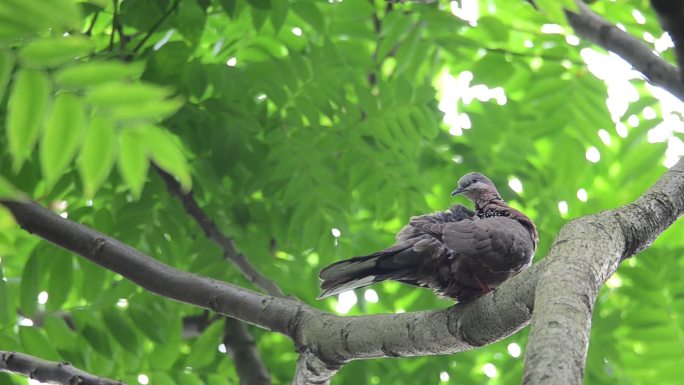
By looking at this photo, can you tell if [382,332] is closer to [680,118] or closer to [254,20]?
[254,20]

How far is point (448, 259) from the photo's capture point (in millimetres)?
2949

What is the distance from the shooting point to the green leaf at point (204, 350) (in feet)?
12.1

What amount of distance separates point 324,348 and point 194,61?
1622mm

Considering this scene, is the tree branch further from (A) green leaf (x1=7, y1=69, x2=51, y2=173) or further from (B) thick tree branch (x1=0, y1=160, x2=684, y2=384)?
(A) green leaf (x1=7, y1=69, x2=51, y2=173)

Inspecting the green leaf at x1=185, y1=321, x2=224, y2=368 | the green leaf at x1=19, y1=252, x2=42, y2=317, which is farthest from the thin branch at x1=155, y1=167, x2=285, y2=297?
the green leaf at x1=19, y1=252, x2=42, y2=317

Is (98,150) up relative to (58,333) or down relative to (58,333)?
up

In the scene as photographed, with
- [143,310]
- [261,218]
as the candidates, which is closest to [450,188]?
[261,218]

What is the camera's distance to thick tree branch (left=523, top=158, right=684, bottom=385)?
1.71 metres

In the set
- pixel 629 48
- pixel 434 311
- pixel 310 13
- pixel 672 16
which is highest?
pixel 629 48

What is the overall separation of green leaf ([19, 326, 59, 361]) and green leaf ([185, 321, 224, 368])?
60 centimetres

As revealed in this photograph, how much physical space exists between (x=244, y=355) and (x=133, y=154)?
7.03 feet

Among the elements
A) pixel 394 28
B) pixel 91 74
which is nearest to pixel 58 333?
pixel 91 74

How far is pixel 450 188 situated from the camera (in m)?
4.55

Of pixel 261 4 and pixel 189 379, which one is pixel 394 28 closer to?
pixel 261 4
